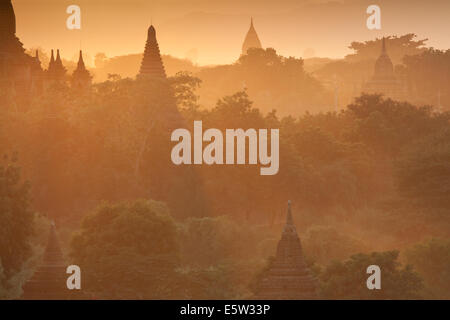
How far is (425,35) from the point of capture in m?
191

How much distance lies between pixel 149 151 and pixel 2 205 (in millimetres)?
15240

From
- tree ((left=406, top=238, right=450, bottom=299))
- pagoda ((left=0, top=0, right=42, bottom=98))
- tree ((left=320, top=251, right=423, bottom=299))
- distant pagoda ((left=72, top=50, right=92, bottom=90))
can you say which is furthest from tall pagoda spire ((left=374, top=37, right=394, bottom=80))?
tree ((left=320, top=251, right=423, bottom=299))

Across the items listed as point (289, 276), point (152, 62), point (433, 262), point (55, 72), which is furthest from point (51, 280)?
point (55, 72)

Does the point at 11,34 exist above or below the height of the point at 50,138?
above

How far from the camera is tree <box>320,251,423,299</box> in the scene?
51.4 metres

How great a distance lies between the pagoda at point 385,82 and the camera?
14688 cm

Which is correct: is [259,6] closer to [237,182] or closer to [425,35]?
[425,35]

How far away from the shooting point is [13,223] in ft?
189

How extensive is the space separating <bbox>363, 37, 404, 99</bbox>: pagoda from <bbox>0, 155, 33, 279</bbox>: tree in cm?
8935

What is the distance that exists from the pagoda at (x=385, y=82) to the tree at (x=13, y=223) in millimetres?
89354

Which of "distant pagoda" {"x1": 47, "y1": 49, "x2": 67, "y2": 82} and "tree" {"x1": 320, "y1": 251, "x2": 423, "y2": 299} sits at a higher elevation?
"distant pagoda" {"x1": 47, "y1": 49, "x2": 67, "y2": 82}

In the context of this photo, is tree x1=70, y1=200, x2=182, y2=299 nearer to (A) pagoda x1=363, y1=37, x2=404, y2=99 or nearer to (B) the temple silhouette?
(B) the temple silhouette

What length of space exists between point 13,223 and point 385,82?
312 feet
